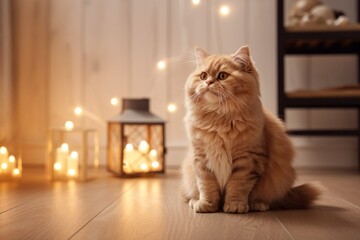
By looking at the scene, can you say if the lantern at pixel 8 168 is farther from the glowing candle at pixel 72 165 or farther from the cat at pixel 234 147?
the cat at pixel 234 147

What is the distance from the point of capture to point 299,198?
1267mm

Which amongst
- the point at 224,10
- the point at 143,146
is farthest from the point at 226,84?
the point at 224,10

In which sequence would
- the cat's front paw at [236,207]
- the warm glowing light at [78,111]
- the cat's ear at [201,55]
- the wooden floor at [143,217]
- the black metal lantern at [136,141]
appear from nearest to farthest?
the wooden floor at [143,217]
the cat's front paw at [236,207]
the cat's ear at [201,55]
the black metal lantern at [136,141]
the warm glowing light at [78,111]

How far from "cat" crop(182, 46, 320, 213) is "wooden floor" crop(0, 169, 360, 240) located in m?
0.06

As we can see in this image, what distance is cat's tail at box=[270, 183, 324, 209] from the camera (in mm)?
1257

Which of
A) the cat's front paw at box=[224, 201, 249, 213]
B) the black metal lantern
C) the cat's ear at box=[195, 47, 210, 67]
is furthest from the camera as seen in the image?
the black metal lantern

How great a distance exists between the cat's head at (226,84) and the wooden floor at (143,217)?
333 millimetres

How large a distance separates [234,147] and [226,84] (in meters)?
0.19

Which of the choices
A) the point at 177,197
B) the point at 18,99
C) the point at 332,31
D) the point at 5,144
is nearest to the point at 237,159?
the point at 177,197

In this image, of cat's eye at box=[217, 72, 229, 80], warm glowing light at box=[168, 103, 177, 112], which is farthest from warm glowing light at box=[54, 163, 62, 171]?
cat's eye at box=[217, 72, 229, 80]

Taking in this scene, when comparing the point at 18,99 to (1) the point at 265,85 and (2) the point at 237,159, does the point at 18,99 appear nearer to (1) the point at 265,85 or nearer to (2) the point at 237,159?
(1) the point at 265,85

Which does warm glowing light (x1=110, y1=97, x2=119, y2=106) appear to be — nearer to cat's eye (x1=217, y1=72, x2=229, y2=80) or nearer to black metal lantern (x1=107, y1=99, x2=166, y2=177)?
black metal lantern (x1=107, y1=99, x2=166, y2=177)

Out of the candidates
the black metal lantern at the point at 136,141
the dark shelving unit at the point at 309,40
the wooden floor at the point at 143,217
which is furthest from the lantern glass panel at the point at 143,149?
the dark shelving unit at the point at 309,40

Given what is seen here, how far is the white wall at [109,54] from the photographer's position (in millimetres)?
2371
